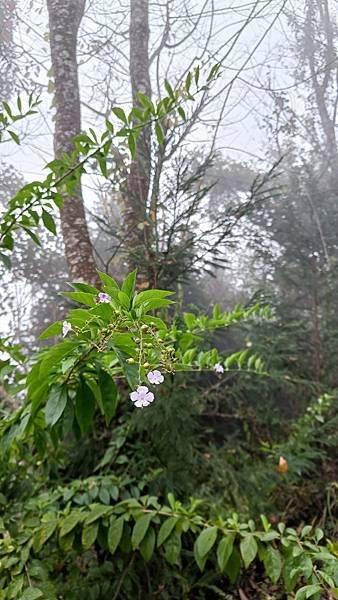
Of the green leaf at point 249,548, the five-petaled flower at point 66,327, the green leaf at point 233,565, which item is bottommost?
the green leaf at point 233,565

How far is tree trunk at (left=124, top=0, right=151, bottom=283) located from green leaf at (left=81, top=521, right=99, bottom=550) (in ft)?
2.52

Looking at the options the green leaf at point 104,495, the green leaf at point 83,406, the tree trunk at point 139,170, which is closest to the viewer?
the green leaf at point 83,406

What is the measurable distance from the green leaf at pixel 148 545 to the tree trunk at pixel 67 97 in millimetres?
1015

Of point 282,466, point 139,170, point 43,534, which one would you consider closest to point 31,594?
point 43,534

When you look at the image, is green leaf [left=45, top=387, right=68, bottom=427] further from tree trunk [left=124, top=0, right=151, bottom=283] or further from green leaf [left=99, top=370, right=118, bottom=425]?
tree trunk [left=124, top=0, right=151, bottom=283]

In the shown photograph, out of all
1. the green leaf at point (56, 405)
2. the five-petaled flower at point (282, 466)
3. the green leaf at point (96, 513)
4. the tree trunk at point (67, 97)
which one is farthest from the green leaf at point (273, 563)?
the tree trunk at point (67, 97)

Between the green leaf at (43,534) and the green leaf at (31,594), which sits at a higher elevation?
the green leaf at (31,594)

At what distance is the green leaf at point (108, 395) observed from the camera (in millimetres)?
415

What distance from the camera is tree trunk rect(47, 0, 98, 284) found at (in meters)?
1.53

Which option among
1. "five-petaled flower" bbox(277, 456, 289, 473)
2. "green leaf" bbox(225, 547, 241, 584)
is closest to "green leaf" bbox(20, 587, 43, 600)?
"green leaf" bbox(225, 547, 241, 584)

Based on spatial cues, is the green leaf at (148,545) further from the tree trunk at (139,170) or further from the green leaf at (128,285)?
the tree trunk at (139,170)

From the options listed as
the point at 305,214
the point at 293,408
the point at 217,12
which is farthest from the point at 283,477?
the point at 217,12

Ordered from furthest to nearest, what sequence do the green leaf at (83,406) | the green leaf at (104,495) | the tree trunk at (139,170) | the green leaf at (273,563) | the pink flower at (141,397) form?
the tree trunk at (139,170) < the green leaf at (104,495) < the green leaf at (273,563) < the green leaf at (83,406) < the pink flower at (141,397)

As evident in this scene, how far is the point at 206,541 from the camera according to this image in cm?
63
